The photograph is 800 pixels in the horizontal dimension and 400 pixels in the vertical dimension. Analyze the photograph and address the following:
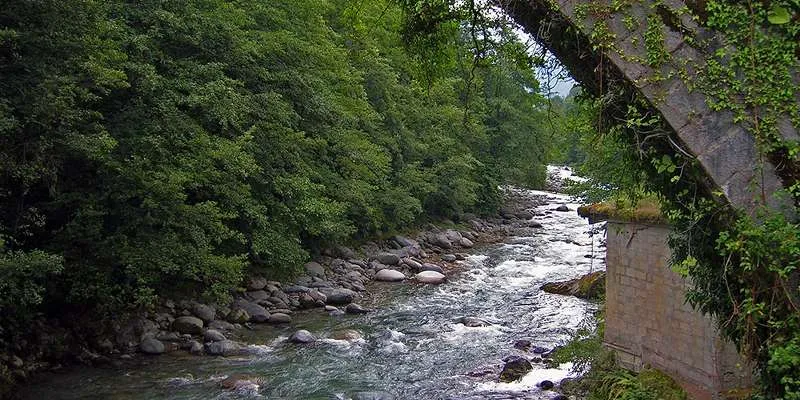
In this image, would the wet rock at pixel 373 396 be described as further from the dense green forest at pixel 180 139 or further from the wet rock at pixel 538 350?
the dense green forest at pixel 180 139

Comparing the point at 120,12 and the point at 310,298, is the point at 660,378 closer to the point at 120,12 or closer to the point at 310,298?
the point at 310,298

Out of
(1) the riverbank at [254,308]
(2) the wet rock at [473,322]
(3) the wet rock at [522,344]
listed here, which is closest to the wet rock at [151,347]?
(1) the riverbank at [254,308]

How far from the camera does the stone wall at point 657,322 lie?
302 inches

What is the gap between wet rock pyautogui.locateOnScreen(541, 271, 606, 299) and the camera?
1515 centimetres

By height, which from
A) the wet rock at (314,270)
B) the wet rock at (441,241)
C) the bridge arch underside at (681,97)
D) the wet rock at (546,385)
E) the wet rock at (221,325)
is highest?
the bridge arch underside at (681,97)

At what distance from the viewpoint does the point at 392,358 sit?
11852mm

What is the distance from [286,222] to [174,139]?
453cm

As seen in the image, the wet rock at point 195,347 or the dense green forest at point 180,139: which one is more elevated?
the dense green forest at point 180,139

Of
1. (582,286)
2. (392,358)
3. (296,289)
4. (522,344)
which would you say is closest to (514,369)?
(522,344)

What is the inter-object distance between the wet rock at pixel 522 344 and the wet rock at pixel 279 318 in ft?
15.7

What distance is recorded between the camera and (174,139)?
1212 centimetres

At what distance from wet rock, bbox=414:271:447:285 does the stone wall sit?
9120mm

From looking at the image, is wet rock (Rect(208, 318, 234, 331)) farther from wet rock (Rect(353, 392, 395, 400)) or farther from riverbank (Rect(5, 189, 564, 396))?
wet rock (Rect(353, 392, 395, 400))

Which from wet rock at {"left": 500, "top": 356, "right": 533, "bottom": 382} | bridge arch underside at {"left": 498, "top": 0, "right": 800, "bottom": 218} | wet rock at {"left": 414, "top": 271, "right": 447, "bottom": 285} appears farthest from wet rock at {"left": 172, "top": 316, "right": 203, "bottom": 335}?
bridge arch underside at {"left": 498, "top": 0, "right": 800, "bottom": 218}
